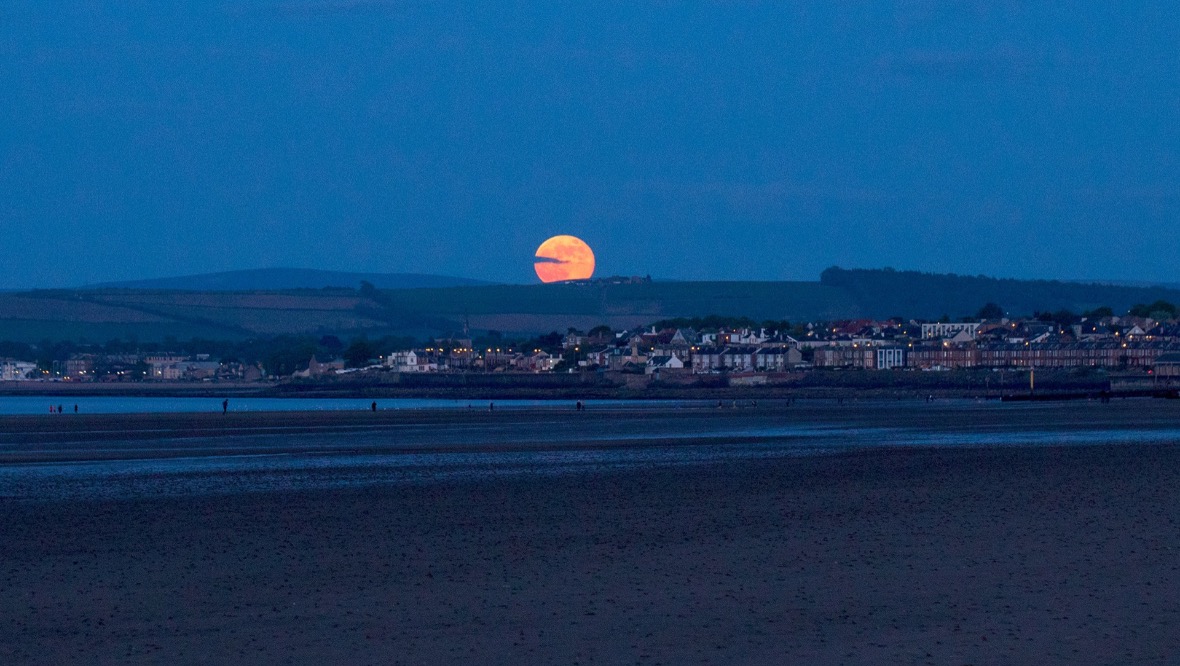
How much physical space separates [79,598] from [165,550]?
2.93 metres

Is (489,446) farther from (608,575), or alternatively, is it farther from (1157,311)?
(1157,311)

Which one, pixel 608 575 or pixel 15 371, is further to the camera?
pixel 15 371

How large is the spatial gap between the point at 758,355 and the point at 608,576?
12656 cm

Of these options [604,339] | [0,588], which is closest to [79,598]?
[0,588]

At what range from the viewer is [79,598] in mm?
11758

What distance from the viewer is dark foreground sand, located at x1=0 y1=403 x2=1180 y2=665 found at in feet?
31.8

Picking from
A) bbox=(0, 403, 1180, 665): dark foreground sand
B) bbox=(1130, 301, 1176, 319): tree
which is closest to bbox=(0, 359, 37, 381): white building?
bbox=(1130, 301, 1176, 319): tree

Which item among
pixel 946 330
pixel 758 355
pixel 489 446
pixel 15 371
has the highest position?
pixel 946 330

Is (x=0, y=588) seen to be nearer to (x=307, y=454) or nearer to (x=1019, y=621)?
(x=1019, y=621)

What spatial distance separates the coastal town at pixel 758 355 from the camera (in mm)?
119938

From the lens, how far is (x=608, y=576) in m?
12.7

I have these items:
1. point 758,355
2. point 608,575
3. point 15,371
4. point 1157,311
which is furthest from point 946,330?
point 608,575

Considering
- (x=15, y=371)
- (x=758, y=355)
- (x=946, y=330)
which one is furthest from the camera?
(x=15, y=371)

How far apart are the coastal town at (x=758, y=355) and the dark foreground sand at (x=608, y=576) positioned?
3614 inches
